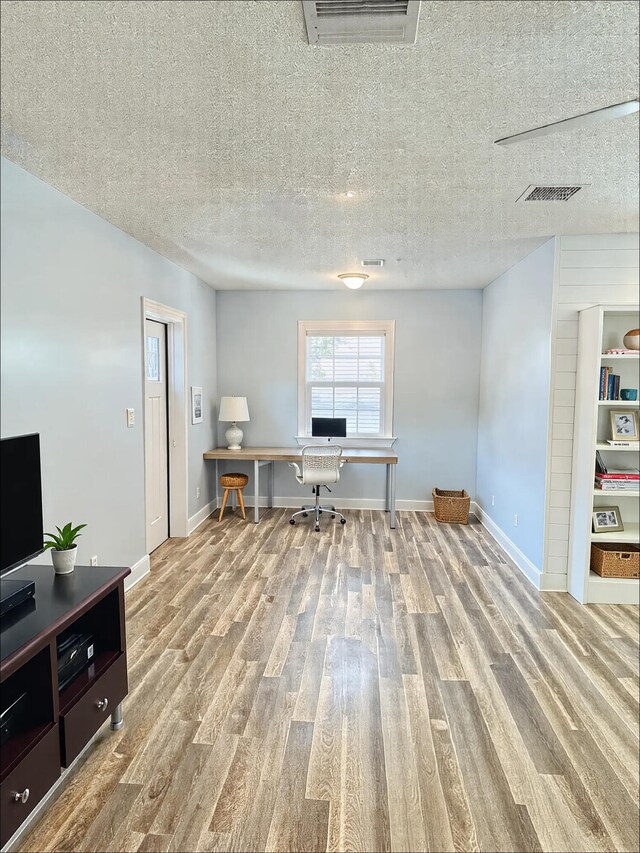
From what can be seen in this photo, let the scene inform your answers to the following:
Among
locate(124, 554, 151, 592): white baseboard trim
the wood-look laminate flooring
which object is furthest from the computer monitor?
locate(124, 554, 151, 592): white baseboard trim

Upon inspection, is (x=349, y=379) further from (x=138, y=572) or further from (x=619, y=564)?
(x=619, y=564)

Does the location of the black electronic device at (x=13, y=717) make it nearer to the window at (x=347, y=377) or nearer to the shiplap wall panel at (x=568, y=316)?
the shiplap wall panel at (x=568, y=316)

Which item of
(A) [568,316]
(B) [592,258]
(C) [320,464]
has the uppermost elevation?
(B) [592,258]

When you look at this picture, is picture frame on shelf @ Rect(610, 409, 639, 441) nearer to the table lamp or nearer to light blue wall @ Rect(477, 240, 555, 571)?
light blue wall @ Rect(477, 240, 555, 571)

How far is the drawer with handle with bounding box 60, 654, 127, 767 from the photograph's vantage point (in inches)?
59.9

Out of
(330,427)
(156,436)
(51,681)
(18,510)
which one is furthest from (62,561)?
(330,427)

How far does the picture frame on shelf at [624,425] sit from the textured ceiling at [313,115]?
1092mm

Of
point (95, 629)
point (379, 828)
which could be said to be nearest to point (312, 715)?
point (379, 828)

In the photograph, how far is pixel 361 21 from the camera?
48.5 inches

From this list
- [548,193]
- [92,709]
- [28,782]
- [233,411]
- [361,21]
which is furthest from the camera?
[233,411]

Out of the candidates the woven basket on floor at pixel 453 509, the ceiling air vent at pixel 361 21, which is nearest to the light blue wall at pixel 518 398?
the woven basket on floor at pixel 453 509

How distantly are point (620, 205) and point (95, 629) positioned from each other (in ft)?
10.3

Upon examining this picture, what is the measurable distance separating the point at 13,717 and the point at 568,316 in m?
3.33

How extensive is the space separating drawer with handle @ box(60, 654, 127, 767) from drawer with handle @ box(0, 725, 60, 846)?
0.04 m
